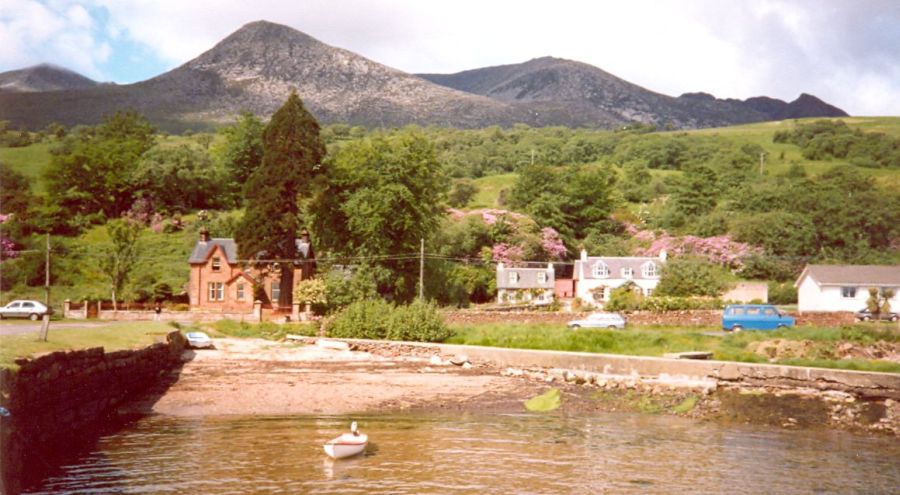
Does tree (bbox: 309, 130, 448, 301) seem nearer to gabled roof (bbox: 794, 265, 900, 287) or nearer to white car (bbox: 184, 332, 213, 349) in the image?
white car (bbox: 184, 332, 213, 349)

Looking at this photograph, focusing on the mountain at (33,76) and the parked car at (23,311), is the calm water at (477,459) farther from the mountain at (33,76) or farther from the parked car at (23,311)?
the parked car at (23,311)

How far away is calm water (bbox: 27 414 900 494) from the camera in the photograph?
1523cm

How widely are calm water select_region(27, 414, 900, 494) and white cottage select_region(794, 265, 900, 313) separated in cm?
4458

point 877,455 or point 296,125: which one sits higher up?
point 296,125

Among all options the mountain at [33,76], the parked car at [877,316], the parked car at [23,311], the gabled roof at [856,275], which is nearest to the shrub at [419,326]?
the parked car at [23,311]

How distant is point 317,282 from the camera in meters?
54.2

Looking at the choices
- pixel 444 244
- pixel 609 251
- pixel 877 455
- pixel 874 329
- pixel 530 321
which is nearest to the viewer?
pixel 877 455

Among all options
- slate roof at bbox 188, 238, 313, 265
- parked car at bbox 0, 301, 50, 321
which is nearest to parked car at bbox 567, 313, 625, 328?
slate roof at bbox 188, 238, 313, 265

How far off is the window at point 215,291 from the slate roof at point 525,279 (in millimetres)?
25282

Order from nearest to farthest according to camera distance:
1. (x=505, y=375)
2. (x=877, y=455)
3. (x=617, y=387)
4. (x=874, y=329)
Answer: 1. (x=877, y=455)
2. (x=617, y=387)
3. (x=505, y=375)
4. (x=874, y=329)

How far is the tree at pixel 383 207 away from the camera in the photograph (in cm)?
5484

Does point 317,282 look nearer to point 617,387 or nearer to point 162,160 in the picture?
point 617,387

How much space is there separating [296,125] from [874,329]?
37.9 m

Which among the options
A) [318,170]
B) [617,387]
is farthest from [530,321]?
[617,387]
